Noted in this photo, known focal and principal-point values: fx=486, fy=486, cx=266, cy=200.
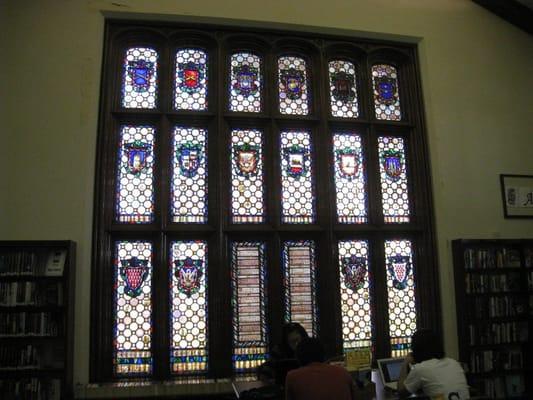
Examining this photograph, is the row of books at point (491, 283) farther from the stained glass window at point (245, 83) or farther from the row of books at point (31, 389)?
the row of books at point (31, 389)

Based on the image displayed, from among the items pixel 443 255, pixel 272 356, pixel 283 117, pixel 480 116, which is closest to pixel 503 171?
pixel 480 116

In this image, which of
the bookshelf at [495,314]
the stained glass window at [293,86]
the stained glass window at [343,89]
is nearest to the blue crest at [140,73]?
the stained glass window at [293,86]

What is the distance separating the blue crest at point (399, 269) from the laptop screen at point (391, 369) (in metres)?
1.36

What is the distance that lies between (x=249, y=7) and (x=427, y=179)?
93.4 inches

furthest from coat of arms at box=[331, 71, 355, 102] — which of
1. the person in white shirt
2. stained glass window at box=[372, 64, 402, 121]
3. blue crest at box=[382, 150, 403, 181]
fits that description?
the person in white shirt

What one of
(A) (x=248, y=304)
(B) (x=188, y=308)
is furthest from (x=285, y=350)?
(B) (x=188, y=308)

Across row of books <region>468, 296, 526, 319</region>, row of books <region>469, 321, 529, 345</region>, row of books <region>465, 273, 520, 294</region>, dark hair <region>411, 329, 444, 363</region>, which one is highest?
row of books <region>465, 273, 520, 294</region>

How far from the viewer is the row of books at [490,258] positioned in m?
4.48

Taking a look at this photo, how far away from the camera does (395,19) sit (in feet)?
16.0

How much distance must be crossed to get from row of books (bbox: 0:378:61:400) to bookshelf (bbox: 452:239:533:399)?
11.3 feet

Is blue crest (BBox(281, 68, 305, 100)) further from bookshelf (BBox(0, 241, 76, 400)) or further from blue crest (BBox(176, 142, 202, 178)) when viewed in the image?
bookshelf (BBox(0, 241, 76, 400))

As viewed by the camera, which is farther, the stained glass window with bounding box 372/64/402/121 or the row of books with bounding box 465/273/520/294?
the stained glass window with bounding box 372/64/402/121

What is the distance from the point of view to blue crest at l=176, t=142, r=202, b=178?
441 centimetres

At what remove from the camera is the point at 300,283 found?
4.41 metres
